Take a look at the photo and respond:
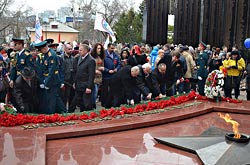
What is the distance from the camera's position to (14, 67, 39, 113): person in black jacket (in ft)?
22.9

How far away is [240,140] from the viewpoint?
16.0 ft

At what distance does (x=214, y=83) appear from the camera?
26.2 feet

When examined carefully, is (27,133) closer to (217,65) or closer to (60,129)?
(60,129)

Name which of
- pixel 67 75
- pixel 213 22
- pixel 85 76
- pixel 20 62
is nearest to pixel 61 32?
pixel 213 22

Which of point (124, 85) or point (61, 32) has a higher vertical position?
point (61, 32)

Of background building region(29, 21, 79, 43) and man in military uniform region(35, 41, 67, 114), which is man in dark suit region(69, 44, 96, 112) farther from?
background building region(29, 21, 79, 43)

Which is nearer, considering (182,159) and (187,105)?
(182,159)

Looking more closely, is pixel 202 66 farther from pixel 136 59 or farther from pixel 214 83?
pixel 214 83

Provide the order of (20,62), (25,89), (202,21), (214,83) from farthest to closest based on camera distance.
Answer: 1. (202,21)
2. (214,83)
3. (20,62)
4. (25,89)

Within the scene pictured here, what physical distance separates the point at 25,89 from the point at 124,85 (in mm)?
1996

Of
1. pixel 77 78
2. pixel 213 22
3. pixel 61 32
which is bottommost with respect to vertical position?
pixel 77 78

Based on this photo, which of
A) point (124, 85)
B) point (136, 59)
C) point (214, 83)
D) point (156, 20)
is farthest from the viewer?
point (156, 20)

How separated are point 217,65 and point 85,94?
218 inches

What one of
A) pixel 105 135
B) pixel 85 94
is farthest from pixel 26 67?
pixel 105 135
